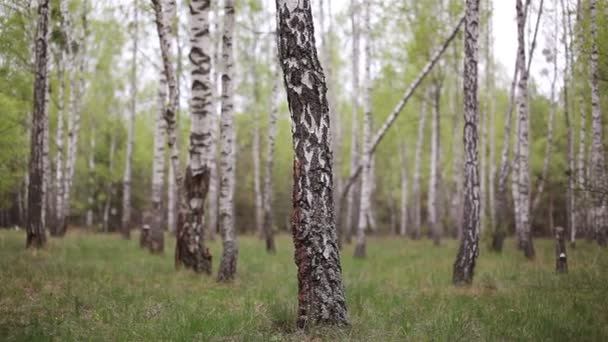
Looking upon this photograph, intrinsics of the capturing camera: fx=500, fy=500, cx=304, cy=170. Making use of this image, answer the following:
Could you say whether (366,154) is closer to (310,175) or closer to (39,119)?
(39,119)

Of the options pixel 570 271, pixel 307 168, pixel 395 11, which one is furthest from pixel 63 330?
pixel 395 11

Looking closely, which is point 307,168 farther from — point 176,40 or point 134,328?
point 176,40

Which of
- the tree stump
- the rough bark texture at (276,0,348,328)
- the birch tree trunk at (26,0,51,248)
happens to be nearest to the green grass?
the tree stump

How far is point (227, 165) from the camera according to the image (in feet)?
30.9

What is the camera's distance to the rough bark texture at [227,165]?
29.7 ft

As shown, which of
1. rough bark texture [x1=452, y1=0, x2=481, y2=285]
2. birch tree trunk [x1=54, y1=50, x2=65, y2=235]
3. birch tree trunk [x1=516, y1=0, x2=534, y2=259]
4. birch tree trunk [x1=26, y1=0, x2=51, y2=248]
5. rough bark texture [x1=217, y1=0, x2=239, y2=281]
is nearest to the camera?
rough bark texture [x1=452, y1=0, x2=481, y2=285]

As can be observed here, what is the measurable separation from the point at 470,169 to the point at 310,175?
477 cm

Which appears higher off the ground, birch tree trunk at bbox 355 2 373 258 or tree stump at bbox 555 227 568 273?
birch tree trunk at bbox 355 2 373 258

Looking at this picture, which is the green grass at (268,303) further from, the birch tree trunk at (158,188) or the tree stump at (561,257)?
the birch tree trunk at (158,188)

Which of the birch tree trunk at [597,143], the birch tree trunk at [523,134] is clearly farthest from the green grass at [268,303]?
the birch tree trunk at [597,143]

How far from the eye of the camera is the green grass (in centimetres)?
512

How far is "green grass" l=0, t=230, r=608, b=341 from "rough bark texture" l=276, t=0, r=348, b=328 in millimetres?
339

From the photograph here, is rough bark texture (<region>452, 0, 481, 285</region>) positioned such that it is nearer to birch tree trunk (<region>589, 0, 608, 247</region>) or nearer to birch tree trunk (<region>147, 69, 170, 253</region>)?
birch tree trunk (<region>589, 0, 608, 247</region>)

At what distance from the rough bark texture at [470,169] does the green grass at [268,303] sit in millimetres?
441
